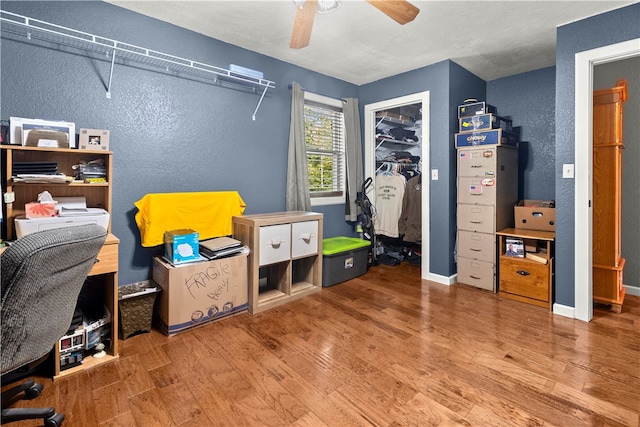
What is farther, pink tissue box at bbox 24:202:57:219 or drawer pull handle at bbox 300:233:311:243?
drawer pull handle at bbox 300:233:311:243

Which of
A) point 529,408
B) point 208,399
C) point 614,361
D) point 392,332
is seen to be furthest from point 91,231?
point 614,361

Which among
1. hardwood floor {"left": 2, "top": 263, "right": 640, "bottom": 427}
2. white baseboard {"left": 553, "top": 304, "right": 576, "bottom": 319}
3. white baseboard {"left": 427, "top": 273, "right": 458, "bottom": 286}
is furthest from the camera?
white baseboard {"left": 427, "top": 273, "right": 458, "bottom": 286}

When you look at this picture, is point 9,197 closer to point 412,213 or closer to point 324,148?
point 324,148

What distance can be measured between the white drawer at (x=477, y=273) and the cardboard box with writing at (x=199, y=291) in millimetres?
2349

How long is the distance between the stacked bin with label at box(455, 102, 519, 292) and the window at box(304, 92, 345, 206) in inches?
57.3

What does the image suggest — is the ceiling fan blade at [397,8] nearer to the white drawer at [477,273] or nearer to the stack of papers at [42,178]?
the stack of papers at [42,178]

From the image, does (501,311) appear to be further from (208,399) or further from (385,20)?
(385,20)

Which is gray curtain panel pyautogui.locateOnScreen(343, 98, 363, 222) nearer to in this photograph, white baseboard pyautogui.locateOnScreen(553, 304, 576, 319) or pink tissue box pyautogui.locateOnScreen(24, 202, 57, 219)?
white baseboard pyautogui.locateOnScreen(553, 304, 576, 319)

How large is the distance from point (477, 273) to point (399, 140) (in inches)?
87.8

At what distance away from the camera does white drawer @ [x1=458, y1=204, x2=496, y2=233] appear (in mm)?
3392

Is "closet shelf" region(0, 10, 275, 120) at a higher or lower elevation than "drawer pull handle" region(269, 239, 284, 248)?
higher

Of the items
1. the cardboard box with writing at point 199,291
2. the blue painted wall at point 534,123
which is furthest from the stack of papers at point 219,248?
the blue painted wall at point 534,123

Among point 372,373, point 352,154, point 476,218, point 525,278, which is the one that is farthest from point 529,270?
point 352,154

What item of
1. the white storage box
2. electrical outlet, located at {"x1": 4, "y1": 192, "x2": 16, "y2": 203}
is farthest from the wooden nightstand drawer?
electrical outlet, located at {"x1": 4, "y1": 192, "x2": 16, "y2": 203}
